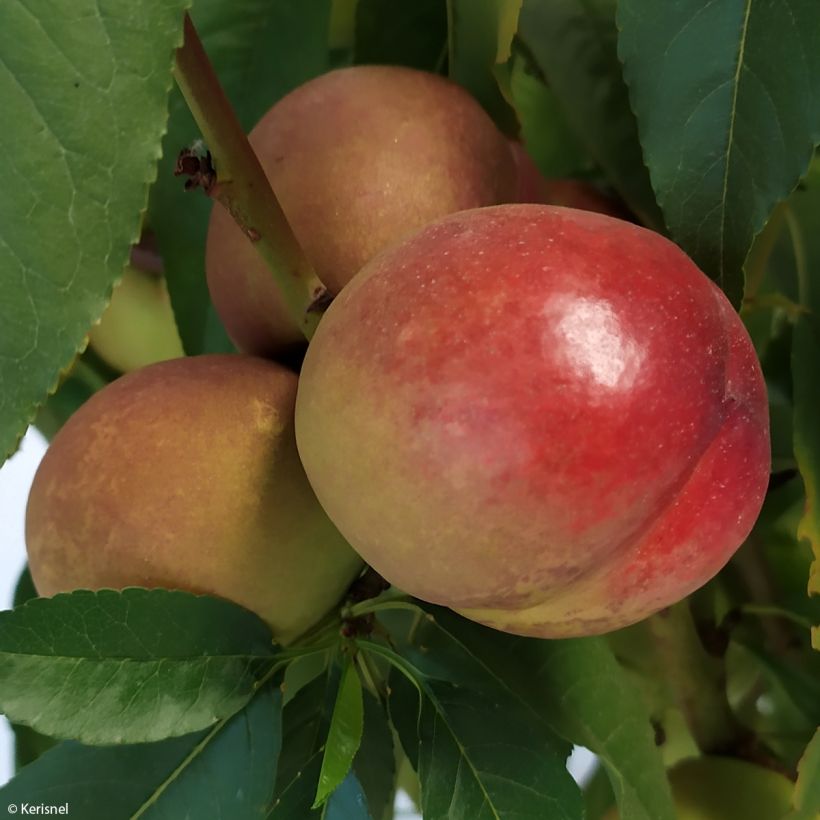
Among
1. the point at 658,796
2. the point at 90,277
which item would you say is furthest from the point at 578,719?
the point at 90,277

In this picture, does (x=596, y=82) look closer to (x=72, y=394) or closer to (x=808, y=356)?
(x=808, y=356)

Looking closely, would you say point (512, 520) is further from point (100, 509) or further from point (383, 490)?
point (100, 509)

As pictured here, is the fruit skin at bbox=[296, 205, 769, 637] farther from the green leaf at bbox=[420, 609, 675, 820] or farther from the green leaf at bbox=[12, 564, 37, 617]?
the green leaf at bbox=[12, 564, 37, 617]

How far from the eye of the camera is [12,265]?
0.96ft

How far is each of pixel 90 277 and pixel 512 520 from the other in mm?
148

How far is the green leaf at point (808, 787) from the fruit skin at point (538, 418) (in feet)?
0.53

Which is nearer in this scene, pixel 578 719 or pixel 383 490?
pixel 383 490

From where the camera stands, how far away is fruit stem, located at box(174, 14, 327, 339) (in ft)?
1.18

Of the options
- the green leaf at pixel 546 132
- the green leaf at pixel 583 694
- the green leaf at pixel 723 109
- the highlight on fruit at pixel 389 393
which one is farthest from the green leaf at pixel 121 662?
the green leaf at pixel 546 132

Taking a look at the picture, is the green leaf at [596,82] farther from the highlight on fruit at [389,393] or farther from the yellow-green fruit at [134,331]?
the yellow-green fruit at [134,331]

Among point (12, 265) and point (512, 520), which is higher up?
point (12, 265)

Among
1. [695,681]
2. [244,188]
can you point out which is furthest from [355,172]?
[695,681]

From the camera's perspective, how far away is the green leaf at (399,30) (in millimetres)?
533

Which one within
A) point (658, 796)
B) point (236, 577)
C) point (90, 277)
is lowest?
point (658, 796)
